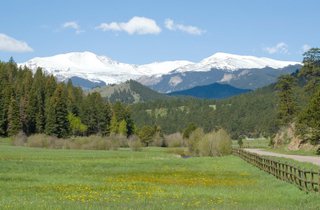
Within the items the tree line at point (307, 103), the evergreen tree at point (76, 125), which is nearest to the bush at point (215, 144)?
the tree line at point (307, 103)

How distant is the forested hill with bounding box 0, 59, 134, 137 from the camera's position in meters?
141

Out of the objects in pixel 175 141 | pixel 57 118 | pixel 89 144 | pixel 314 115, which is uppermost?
pixel 57 118

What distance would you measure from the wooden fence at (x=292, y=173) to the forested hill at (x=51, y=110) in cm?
9561

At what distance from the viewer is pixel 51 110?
141500mm

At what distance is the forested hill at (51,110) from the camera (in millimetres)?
140875

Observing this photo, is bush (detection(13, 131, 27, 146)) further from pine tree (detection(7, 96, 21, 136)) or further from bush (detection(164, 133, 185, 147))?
bush (detection(164, 133, 185, 147))

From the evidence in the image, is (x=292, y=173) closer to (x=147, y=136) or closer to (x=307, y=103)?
(x=307, y=103)

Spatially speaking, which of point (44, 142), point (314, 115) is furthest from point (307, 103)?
point (44, 142)

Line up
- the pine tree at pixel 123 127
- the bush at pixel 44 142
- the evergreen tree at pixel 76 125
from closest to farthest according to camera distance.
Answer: the bush at pixel 44 142 → the evergreen tree at pixel 76 125 → the pine tree at pixel 123 127

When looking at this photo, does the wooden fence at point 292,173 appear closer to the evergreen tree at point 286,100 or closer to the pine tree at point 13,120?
the evergreen tree at point 286,100

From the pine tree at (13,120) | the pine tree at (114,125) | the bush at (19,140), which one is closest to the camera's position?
the bush at (19,140)

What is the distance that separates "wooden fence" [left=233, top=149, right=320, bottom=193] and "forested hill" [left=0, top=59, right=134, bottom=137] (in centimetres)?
9561

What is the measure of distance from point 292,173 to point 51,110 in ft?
383

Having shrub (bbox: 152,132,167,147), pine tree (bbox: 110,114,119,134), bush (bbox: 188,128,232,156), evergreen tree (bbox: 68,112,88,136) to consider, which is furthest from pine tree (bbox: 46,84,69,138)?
bush (bbox: 188,128,232,156)
